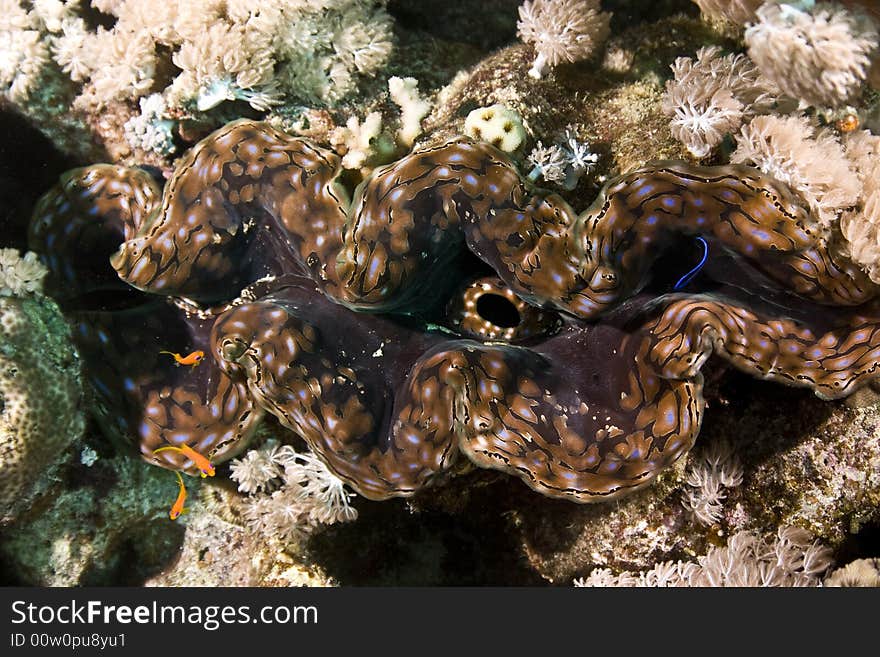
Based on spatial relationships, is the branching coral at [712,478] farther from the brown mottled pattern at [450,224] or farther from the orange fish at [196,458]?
the orange fish at [196,458]

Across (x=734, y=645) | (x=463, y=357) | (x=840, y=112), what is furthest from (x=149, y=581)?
(x=840, y=112)

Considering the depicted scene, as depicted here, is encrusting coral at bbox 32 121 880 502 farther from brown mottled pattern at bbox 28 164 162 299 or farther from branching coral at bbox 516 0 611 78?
branching coral at bbox 516 0 611 78

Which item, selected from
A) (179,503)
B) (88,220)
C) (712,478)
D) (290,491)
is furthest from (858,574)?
(88,220)

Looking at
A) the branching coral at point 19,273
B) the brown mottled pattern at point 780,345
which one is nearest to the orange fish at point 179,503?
the branching coral at point 19,273

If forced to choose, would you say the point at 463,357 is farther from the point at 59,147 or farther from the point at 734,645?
the point at 59,147

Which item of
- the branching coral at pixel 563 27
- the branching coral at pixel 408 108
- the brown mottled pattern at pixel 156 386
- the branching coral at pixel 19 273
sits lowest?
the brown mottled pattern at pixel 156 386
